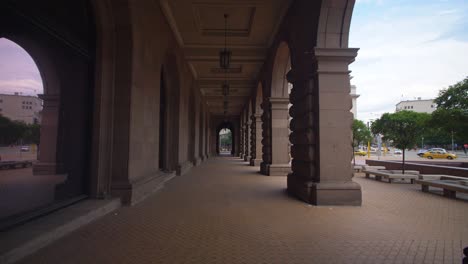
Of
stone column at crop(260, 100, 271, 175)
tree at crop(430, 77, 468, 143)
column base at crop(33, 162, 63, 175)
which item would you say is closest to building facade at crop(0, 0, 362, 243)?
column base at crop(33, 162, 63, 175)

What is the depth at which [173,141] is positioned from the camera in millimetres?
10703

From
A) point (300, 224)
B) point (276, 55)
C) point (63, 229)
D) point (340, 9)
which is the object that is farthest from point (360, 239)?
point (276, 55)

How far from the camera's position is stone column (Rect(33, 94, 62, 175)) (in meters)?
4.44

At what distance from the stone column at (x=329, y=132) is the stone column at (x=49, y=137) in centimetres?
516

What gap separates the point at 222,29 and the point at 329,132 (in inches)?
252

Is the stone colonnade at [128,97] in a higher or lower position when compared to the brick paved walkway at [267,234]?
higher

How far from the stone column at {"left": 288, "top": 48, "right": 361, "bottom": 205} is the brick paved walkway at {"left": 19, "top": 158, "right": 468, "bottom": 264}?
0.39 metres

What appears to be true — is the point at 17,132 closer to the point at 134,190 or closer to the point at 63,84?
the point at 63,84

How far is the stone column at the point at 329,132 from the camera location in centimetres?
548

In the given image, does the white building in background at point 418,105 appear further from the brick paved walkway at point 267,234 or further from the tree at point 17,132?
the tree at point 17,132

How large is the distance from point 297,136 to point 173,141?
5.83 metres

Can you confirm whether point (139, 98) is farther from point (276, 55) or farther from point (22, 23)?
point (276, 55)

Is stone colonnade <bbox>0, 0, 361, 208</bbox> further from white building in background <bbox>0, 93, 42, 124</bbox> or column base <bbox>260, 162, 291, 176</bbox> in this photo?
column base <bbox>260, 162, 291, 176</bbox>

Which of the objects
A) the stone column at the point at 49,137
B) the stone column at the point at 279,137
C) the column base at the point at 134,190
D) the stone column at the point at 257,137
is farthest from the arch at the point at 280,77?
the stone column at the point at 49,137
